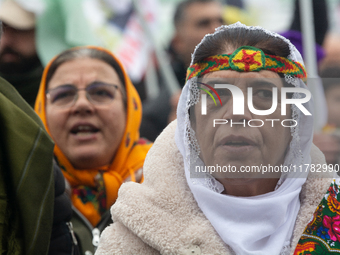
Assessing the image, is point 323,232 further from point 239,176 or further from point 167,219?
point 167,219

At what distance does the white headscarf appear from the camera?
5.46ft

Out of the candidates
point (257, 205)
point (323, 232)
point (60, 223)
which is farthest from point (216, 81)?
point (60, 223)

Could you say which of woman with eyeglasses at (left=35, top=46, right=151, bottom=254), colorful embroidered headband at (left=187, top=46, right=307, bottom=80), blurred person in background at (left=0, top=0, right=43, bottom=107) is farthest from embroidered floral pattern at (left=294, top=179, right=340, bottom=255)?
blurred person in background at (left=0, top=0, right=43, bottom=107)

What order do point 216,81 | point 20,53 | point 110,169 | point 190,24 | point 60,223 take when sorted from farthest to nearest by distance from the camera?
point 190,24 → point 20,53 → point 110,169 → point 60,223 → point 216,81

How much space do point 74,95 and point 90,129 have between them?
22cm

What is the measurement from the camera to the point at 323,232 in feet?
5.45

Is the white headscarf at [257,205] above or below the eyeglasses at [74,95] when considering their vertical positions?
below

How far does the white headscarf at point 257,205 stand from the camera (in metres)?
1.66

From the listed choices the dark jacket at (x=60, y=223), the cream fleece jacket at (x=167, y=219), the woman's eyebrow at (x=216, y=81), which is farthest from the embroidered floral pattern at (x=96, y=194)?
the woman's eyebrow at (x=216, y=81)

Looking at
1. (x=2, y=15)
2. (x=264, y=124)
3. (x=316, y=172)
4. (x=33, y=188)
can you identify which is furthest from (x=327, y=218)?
(x=2, y=15)

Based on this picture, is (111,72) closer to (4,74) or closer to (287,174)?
(4,74)

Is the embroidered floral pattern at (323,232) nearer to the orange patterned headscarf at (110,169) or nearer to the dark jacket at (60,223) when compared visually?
the dark jacket at (60,223)

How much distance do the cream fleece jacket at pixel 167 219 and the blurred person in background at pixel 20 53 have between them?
203cm

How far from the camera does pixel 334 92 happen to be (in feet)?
10.3
